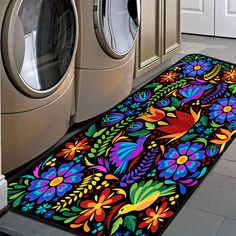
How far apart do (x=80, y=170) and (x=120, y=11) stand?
88cm

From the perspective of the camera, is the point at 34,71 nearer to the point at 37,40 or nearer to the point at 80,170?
the point at 37,40

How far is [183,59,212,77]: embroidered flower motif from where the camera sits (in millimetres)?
3232

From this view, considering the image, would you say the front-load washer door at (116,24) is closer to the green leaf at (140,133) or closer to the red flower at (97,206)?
the green leaf at (140,133)

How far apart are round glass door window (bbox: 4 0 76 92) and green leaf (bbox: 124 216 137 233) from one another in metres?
0.62

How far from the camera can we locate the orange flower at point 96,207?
1.70 meters

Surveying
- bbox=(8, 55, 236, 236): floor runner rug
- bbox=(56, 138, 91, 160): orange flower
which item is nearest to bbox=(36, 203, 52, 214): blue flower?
bbox=(8, 55, 236, 236): floor runner rug

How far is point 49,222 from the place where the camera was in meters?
1.70

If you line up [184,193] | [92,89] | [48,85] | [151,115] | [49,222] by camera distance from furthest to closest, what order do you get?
1. [151,115]
2. [92,89]
3. [48,85]
4. [184,193]
5. [49,222]

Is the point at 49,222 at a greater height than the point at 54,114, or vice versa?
the point at 54,114

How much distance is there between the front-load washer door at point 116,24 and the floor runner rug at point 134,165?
0.35 metres

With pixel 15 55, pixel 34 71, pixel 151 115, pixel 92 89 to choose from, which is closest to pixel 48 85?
pixel 34 71

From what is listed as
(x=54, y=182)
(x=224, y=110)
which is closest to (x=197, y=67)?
(x=224, y=110)

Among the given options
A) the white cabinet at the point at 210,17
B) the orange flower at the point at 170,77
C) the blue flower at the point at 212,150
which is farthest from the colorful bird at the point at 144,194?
the white cabinet at the point at 210,17

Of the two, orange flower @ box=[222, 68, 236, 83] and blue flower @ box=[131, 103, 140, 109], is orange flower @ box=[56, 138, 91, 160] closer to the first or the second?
blue flower @ box=[131, 103, 140, 109]
